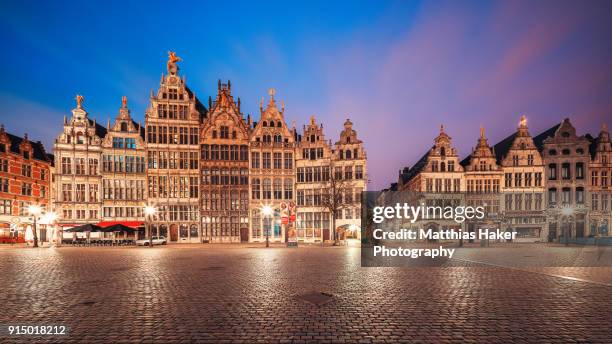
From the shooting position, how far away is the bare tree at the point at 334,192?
135ft

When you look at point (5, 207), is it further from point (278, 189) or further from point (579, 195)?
point (579, 195)

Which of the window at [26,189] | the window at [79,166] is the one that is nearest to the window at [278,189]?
the window at [79,166]

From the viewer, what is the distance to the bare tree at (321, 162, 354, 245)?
41.1m

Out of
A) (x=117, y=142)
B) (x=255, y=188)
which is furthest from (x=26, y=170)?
(x=255, y=188)

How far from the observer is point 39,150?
58.2 m

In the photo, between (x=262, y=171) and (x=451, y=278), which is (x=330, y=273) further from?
(x=262, y=171)

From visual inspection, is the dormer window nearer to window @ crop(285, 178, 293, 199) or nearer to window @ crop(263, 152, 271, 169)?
window @ crop(263, 152, 271, 169)

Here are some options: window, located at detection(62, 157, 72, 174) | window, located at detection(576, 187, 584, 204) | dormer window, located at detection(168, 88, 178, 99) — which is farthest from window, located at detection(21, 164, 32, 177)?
window, located at detection(576, 187, 584, 204)

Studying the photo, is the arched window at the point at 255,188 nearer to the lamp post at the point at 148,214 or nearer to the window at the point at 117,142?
the lamp post at the point at 148,214

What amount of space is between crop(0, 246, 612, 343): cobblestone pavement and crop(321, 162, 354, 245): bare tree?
84.2 feet

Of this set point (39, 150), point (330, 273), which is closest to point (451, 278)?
point (330, 273)

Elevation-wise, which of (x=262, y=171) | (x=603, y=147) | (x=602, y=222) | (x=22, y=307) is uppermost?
(x=603, y=147)

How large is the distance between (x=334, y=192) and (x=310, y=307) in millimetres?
31727

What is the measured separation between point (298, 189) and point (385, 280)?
36.1 meters
